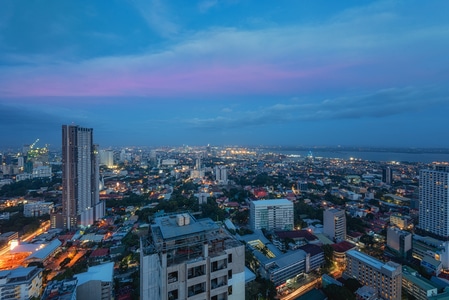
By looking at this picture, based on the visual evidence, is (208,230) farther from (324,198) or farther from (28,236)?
(324,198)

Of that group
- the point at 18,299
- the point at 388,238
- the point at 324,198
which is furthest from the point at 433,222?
the point at 18,299

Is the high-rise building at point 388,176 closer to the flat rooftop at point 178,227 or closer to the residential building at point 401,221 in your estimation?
the residential building at point 401,221

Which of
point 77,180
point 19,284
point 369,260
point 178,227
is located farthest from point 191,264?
point 77,180

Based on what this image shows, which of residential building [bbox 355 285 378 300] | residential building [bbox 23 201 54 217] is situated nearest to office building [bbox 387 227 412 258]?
residential building [bbox 355 285 378 300]

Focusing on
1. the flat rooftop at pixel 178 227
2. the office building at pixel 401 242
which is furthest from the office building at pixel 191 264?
the office building at pixel 401 242

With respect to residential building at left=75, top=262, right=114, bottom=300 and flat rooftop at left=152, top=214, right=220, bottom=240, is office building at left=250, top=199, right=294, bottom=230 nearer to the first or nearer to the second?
residential building at left=75, top=262, right=114, bottom=300

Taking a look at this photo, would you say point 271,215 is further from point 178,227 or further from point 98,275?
point 178,227
